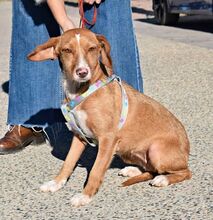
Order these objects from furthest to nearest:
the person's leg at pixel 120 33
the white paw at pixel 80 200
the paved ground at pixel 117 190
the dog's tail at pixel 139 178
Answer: the person's leg at pixel 120 33, the dog's tail at pixel 139 178, the white paw at pixel 80 200, the paved ground at pixel 117 190

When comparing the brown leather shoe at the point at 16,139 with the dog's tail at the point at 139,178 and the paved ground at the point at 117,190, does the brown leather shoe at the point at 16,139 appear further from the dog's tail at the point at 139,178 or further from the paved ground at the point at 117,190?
the dog's tail at the point at 139,178

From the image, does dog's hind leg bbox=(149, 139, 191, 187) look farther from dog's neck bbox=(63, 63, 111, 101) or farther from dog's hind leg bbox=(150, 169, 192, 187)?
dog's neck bbox=(63, 63, 111, 101)

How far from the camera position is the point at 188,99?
19.9 feet

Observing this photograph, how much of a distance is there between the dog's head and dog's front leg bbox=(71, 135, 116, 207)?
427mm

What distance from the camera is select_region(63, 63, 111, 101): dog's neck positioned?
136 inches

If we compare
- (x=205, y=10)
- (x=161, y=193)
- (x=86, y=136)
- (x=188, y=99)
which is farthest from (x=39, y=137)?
(x=205, y=10)

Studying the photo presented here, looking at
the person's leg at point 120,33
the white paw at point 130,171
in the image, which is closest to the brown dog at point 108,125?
the white paw at point 130,171

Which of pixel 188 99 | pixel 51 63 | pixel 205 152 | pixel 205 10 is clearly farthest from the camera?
pixel 205 10

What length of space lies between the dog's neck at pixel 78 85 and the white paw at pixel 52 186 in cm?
56

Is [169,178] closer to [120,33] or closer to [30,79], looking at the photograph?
[120,33]

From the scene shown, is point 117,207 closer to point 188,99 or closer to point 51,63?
point 51,63

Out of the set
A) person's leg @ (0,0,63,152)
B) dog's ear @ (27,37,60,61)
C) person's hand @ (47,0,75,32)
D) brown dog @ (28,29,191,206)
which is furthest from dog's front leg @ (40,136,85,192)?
person's leg @ (0,0,63,152)

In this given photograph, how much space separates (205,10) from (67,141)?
7872 mm

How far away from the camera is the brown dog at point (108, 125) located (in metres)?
3.34
